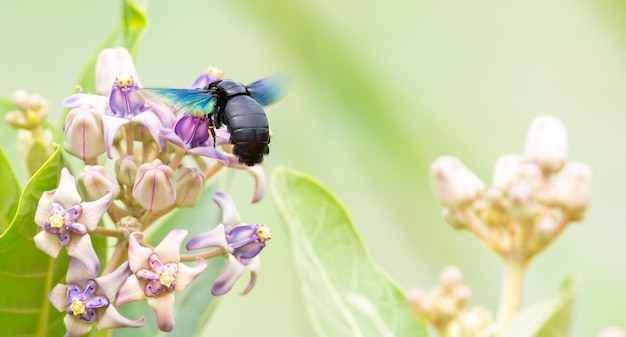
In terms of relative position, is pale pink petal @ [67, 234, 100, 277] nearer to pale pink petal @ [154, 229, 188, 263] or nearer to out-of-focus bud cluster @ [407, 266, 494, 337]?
pale pink petal @ [154, 229, 188, 263]

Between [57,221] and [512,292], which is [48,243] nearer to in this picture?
[57,221]

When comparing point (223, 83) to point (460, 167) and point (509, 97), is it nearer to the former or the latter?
point (460, 167)

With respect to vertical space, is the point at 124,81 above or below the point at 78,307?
above

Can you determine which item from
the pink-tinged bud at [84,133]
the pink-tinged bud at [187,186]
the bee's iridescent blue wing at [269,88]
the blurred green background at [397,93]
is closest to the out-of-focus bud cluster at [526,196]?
the bee's iridescent blue wing at [269,88]

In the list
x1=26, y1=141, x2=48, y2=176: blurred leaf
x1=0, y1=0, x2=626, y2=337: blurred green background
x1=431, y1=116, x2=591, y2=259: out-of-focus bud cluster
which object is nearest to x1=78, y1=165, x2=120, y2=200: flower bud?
x1=26, y1=141, x2=48, y2=176: blurred leaf

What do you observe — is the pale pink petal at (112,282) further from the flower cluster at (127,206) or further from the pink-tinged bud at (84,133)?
the pink-tinged bud at (84,133)

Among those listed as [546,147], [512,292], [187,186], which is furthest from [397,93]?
[187,186]
